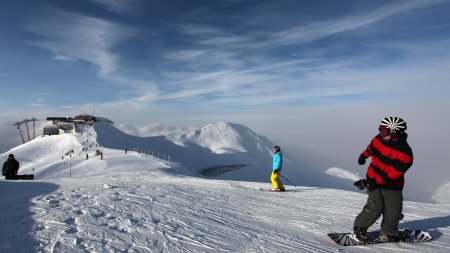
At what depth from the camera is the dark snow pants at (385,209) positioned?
5977mm

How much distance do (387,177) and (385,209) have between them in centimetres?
68

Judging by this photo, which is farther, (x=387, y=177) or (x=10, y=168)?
(x=10, y=168)

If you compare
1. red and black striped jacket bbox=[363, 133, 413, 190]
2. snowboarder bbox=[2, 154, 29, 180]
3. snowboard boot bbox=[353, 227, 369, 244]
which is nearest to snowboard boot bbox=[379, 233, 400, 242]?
snowboard boot bbox=[353, 227, 369, 244]

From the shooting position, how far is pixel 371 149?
6094mm

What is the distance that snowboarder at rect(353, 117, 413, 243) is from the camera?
18.7ft

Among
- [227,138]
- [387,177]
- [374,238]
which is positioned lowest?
[227,138]

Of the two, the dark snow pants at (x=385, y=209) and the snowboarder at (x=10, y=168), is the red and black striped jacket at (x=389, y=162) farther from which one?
the snowboarder at (x=10, y=168)

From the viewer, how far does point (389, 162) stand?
5793 mm

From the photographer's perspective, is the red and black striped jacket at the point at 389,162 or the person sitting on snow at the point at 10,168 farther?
the person sitting on snow at the point at 10,168

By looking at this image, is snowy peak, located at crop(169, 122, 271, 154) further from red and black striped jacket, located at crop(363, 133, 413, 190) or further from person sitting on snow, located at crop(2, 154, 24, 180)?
red and black striped jacket, located at crop(363, 133, 413, 190)

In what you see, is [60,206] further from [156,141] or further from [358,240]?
[156,141]

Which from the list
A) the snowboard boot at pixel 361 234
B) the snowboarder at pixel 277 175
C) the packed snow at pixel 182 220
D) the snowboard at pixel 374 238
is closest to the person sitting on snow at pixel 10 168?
the packed snow at pixel 182 220

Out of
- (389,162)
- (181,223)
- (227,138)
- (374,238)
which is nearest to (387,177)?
(389,162)

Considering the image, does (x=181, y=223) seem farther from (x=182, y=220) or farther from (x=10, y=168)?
(x=10, y=168)
